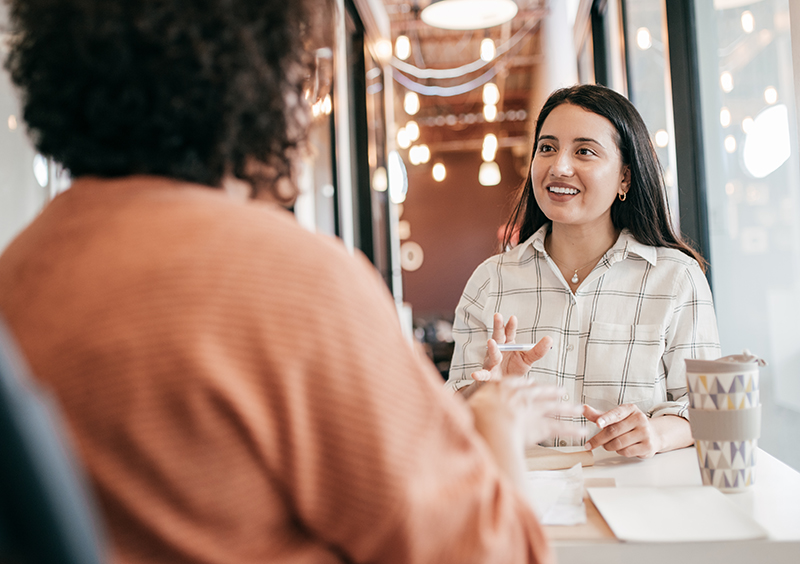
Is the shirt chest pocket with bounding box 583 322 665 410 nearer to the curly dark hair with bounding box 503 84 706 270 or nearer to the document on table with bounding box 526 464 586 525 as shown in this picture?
the curly dark hair with bounding box 503 84 706 270

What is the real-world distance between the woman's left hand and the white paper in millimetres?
179

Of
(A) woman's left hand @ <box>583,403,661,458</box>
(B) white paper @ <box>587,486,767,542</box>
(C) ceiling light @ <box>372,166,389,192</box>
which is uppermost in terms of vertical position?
(C) ceiling light @ <box>372,166,389,192</box>

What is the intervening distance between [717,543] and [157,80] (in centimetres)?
88

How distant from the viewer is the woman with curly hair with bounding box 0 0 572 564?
0.48 meters

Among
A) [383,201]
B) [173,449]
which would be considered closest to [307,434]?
[173,449]

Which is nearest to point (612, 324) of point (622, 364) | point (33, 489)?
point (622, 364)

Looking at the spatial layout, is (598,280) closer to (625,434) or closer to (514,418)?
(625,434)

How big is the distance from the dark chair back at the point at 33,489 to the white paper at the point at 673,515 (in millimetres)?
741

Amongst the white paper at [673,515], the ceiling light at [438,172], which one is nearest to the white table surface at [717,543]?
the white paper at [673,515]

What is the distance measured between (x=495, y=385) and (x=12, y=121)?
1069 millimetres

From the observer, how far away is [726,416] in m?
1.05

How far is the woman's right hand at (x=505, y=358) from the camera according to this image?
4.43 feet

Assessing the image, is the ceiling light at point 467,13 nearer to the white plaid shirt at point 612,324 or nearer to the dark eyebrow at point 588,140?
the dark eyebrow at point 588,140

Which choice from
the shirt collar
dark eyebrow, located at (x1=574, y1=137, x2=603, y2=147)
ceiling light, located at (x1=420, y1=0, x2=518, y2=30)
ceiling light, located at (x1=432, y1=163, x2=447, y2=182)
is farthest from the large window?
ceiling light, located at (x1=432, y1=163, x2=447, y2=182)
